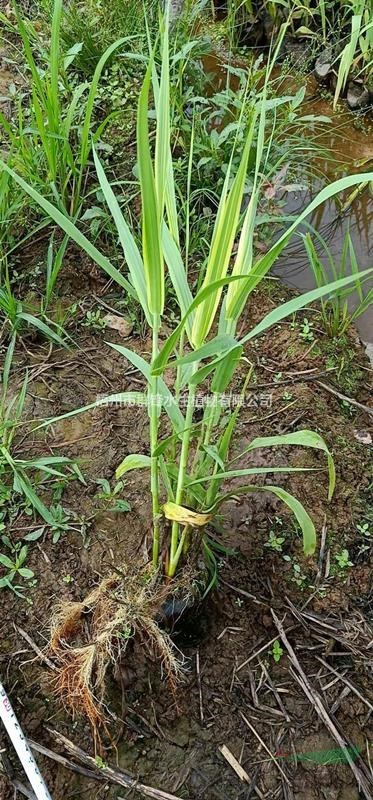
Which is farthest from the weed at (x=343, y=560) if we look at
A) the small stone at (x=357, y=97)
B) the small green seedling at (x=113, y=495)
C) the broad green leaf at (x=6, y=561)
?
the small stone at (x=357, y=97)

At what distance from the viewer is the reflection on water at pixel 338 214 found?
2.17 metres

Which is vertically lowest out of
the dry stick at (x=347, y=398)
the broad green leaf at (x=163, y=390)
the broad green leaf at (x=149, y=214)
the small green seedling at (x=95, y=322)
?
the dry stick at (x=347, y=398)

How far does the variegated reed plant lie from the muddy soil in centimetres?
22

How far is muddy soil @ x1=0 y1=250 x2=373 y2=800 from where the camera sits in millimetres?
1210

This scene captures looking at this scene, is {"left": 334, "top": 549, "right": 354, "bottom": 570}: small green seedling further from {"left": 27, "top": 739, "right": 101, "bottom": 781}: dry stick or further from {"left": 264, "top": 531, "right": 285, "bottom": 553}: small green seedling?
{"left": 27, "top": 739, "right": 101, "bottom": 781}: dry stick

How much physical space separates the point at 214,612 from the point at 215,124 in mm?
1889

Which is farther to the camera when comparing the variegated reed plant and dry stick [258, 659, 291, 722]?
dry stick [258, 659, 291, 722]

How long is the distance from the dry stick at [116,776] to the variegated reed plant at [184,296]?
1.14ft

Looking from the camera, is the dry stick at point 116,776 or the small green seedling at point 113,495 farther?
the small green seedling at point 113,495

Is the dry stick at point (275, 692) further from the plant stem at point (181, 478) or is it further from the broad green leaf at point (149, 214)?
the broad green leaf at point (149, 214)

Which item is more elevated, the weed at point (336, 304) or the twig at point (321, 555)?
the weed at point (336, 304)

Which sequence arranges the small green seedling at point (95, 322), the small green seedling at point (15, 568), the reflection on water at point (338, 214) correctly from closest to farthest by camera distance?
the small green seedling at point (15, 568) → the small green seedling at point (95, 322) → the reflection on water at point (338, 214)

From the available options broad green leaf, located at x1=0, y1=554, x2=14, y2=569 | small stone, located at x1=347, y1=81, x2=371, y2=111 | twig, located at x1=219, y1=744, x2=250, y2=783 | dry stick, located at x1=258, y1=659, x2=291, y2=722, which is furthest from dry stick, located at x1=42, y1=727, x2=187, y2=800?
small stone, located at x1=347, y1=81, x2=371, y2=111

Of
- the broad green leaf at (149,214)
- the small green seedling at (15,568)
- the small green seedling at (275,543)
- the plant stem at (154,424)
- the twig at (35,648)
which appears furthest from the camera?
the small green seedling at (275,543)
